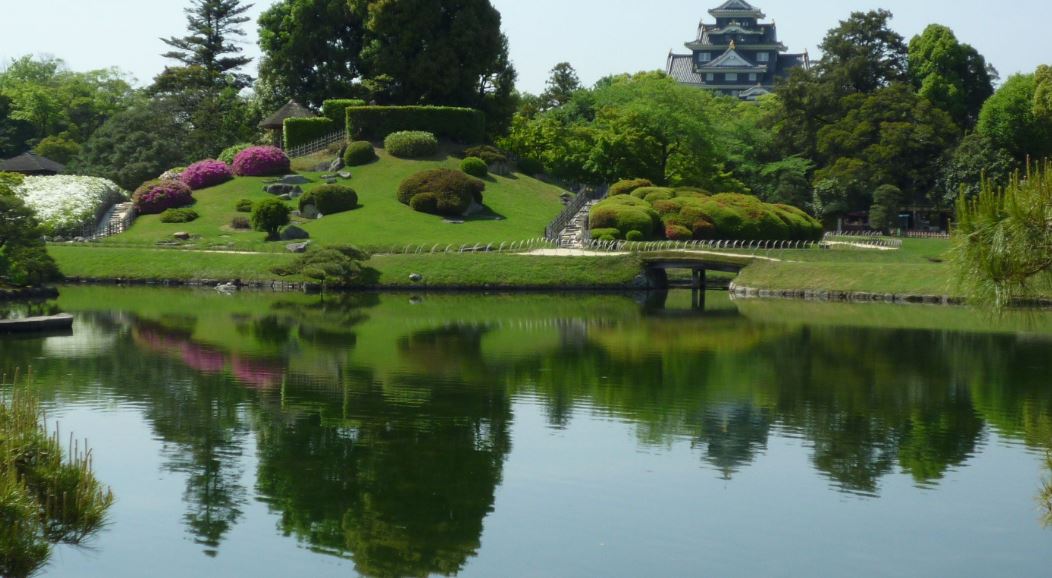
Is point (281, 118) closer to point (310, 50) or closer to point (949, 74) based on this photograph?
point (310, 50)

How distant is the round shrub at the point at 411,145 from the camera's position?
81.3 m

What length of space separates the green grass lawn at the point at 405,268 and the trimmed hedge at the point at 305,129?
74.0 feet

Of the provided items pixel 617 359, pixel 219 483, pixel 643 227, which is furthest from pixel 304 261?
pixel 219 483

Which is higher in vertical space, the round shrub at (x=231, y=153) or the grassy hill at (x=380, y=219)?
the round shrub at (x=231, y=153)

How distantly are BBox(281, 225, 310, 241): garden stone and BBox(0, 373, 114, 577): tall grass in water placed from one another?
174 feet

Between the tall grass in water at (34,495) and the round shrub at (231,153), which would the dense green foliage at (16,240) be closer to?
the round shrub at (231,153)

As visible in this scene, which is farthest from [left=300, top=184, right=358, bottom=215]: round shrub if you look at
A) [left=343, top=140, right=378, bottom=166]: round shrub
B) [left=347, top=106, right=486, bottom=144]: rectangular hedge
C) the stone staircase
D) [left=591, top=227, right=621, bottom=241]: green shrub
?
[left=591, top=227, right=621, bottom=241]: green shrub

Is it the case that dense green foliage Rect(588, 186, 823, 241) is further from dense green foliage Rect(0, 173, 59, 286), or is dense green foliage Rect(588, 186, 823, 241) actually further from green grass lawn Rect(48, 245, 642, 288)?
dense green foliage Rect(0, 173, 59, 286)

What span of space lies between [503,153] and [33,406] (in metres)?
70.8

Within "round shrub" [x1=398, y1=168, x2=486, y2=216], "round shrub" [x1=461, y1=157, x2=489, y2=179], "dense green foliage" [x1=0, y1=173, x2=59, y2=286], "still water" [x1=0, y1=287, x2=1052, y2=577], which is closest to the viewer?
"still water" [x1=0, y1=287, x2=1052, y2=577]

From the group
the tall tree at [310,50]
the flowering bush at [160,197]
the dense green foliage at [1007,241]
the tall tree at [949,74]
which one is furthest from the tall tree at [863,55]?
the dense green foliage at [1007,241]

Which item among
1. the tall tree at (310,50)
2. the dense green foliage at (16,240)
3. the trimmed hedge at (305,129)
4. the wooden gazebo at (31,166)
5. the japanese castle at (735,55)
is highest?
the japanese castle at (735,55)

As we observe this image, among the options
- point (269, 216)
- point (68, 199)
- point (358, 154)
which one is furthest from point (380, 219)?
point (68, 199)

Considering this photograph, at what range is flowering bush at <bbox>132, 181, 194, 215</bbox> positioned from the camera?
7294cm
